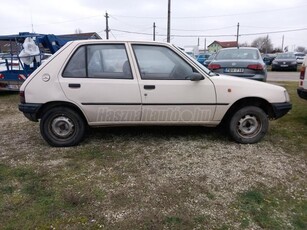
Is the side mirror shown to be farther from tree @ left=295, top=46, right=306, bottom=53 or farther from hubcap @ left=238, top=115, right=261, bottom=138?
tree @ left=295, top=46, right=306, bottom=53

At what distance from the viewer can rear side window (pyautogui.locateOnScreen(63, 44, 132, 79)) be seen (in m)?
4.11

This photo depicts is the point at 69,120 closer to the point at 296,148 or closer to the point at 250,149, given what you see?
the point at 250,149

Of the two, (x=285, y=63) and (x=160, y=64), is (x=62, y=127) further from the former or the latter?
(x=285, y=63)

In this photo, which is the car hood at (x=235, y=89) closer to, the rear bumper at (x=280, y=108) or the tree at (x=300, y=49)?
the rear bumper at (x=280, y=108)

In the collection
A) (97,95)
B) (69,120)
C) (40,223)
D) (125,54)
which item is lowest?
(40,223)

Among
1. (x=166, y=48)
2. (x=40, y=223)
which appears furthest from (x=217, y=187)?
(x=166, y=48)

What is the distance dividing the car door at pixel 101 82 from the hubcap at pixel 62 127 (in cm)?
33

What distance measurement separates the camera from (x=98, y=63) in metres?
4.15

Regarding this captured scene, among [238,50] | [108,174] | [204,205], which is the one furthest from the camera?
[238,50]

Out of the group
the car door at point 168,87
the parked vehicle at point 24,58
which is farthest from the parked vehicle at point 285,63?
the car door at point 168,87

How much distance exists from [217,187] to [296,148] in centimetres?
191

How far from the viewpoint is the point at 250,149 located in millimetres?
4281

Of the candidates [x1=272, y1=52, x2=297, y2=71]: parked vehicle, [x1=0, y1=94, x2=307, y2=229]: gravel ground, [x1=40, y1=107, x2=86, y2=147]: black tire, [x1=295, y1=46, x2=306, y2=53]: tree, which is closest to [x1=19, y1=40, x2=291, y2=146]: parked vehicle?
[x1=40, y1=107, x2=86, y2=147]: black tire

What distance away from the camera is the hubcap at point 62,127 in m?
4.26
